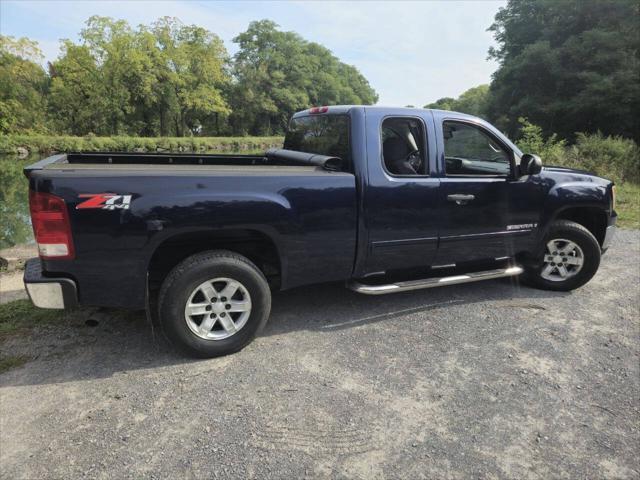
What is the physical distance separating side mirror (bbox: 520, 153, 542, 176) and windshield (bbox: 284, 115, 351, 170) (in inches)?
71.6

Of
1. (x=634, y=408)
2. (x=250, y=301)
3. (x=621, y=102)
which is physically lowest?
(x=634, y=408)

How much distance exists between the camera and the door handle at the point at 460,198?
391 cm

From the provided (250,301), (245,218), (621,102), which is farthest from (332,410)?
(621,102)

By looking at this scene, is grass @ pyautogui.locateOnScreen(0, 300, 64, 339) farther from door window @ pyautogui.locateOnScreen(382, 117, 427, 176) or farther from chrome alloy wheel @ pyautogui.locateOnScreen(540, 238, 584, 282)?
chrome alloy wheel @ pyautogui.locateOnScreen(540, 238, 584, 282)

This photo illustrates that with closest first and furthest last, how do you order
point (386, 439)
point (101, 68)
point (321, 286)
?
point (386, 439)
point (321, 286)
point (101, 68)

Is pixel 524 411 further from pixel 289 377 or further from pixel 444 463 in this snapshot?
pixel 289 377

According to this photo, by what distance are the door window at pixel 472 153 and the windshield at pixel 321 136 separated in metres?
1.03

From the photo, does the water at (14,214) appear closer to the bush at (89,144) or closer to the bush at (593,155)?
the bush at (89,144)

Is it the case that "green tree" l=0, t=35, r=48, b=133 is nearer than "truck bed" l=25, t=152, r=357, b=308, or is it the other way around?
"truck bed" l=25, t=152, r=357, b=308

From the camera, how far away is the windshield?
3.75 meters

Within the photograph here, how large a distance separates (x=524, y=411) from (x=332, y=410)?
49.0 inches

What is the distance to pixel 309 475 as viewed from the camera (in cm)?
219

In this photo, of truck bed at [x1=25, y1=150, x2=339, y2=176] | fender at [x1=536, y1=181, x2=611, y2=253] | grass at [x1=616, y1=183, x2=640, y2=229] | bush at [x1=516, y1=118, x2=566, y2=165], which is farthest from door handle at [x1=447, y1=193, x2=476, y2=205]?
bush at [x1=516, y1=118, x2=566, y2=165]

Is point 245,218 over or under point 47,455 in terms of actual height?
over
